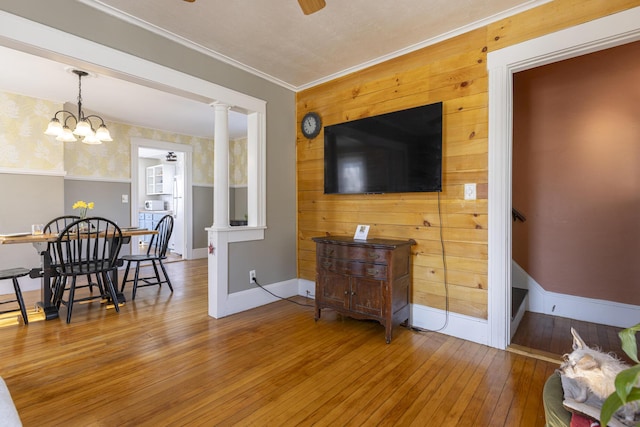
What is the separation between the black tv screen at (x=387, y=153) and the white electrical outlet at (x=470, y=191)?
0.20 metres

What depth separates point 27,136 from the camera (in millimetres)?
3959

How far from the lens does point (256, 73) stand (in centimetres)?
321

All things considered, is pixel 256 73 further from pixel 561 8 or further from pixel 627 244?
pixel 627 244

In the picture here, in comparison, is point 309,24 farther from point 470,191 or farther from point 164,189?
point 164,189

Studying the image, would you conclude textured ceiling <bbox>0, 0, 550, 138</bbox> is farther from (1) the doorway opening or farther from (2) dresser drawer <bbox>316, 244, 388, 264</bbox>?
(1) the doorway opening

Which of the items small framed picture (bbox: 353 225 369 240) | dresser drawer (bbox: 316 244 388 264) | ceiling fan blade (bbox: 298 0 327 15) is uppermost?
ceiling fan blade (bbox: 298 0 327 15)

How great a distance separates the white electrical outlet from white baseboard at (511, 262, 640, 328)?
1.38 meters

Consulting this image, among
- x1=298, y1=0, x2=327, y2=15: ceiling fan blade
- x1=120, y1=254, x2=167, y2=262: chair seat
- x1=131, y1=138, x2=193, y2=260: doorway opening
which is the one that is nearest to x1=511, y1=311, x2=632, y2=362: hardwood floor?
x1=298, y1=0, x2=327, y2=15: ceiling fan blade

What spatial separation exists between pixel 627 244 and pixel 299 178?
3142 millimetres

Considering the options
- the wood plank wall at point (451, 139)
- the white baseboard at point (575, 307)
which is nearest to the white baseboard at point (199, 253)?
the wood plank wall at point (451, 139)

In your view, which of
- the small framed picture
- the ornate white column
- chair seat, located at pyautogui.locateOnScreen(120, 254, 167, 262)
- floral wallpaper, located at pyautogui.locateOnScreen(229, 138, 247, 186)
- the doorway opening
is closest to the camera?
the small framed picture

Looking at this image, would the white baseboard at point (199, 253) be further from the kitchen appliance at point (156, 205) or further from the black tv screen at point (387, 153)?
the black tv screen at point (387, 153)

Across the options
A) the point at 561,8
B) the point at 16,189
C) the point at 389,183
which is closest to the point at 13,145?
the point at 16,189

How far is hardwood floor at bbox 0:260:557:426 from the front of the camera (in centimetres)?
160
